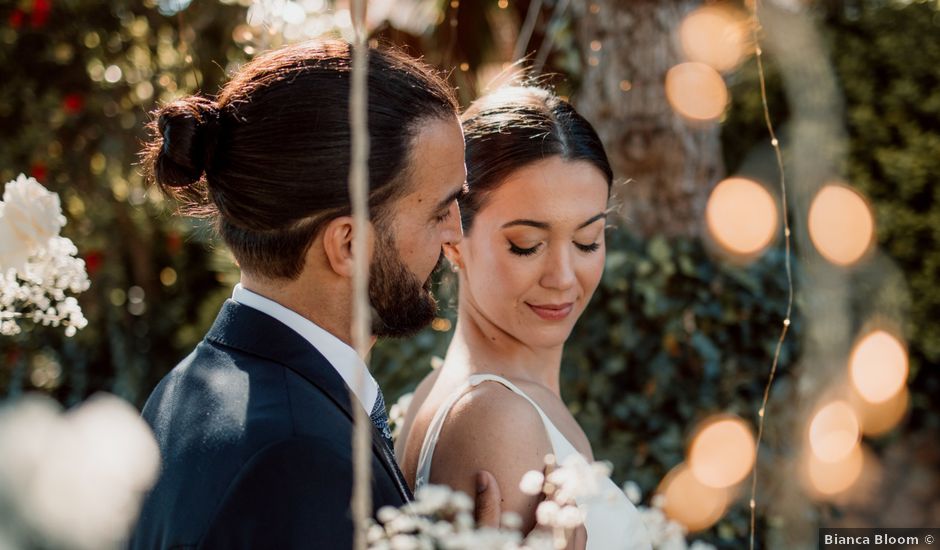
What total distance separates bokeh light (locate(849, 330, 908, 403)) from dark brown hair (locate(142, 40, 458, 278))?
15.1 ft

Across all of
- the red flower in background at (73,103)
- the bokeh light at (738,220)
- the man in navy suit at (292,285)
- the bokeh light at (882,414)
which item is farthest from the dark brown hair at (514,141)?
the bokeh light at (882,414)

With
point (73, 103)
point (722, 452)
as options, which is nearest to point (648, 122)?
point (722, 452)

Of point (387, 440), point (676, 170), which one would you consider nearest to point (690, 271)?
point (676, 170)

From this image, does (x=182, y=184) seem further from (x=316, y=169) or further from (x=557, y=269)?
(x=557, y=269)

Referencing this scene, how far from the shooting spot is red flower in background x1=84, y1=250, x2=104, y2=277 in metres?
5.41

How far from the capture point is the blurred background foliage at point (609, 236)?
3846 millimetres

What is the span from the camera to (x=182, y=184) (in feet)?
5.53

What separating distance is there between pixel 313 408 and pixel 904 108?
572cm

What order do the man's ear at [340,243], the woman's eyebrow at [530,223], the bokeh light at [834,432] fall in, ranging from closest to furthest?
the man's ear at [340,243]
the woman's eyebrow at [530,223]
the bokeh light at [834,432]

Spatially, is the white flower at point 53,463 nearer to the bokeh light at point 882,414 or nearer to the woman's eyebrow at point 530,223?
the woman's eyebrow at point 530,223

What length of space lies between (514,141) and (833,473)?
340cm

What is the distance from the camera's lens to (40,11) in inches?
196

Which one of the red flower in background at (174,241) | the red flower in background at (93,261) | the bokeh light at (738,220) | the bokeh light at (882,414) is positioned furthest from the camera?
the red flower in background at (174,241)

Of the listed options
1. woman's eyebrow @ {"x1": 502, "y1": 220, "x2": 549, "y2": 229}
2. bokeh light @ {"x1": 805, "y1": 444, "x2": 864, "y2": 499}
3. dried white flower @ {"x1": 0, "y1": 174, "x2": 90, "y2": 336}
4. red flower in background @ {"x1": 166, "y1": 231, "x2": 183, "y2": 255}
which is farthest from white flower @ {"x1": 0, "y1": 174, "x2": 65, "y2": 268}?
red flower in background @ {"x1": 166, "y1": 231, "x2": 183, "y2": 255}
